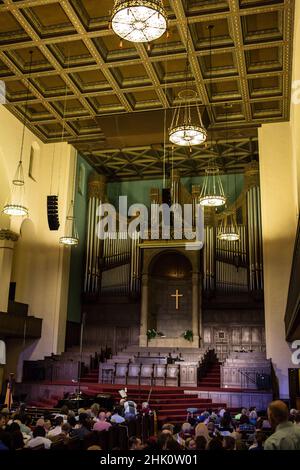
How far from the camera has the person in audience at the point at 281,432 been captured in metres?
2.97

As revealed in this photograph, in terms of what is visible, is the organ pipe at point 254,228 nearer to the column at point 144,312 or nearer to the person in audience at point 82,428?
the column at point 144,312

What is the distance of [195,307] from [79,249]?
479 cm

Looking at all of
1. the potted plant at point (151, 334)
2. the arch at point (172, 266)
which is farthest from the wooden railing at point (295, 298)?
the arch at point (172, 266)

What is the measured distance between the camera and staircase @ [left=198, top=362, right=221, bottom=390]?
47.9ft

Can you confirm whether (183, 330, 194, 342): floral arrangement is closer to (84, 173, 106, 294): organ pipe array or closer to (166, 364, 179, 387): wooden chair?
(166, 364, 179, 387): wooden chair

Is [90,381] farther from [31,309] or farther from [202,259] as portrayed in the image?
[202,259]

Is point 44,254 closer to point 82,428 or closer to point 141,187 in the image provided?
point 141,187

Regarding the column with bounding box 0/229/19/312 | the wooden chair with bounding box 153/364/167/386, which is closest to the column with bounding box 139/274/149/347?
the wooden chair with bounding box 153/364/167/386

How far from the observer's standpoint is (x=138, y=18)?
21.7 ft

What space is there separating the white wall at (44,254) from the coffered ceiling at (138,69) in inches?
33.0

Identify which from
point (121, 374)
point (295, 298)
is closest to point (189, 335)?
point (121, 374)

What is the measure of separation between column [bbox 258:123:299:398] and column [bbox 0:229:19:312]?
7.53m

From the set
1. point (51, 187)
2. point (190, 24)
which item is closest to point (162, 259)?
point (51, 187)

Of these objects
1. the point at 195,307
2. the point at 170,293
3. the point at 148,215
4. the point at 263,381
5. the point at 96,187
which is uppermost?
the point at 96,187
